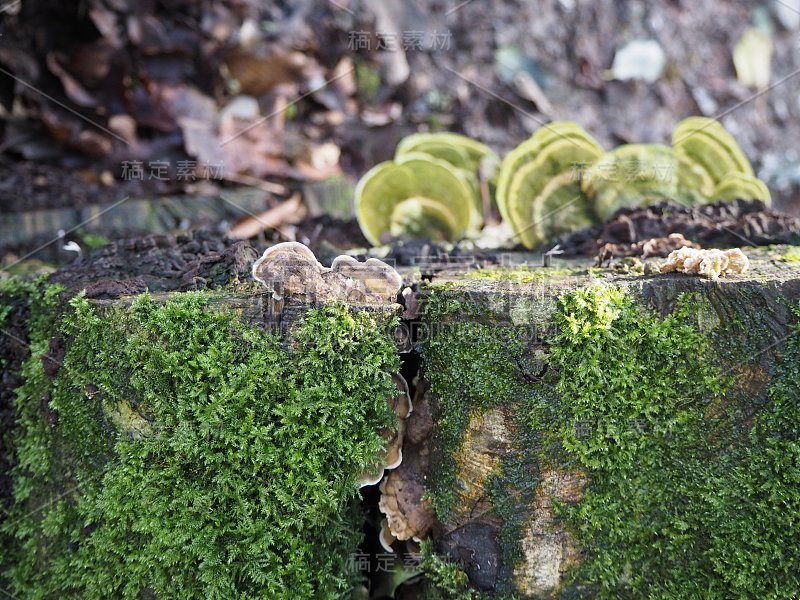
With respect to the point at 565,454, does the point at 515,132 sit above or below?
below

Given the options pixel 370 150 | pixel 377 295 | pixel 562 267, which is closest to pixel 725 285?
pixel 562 267

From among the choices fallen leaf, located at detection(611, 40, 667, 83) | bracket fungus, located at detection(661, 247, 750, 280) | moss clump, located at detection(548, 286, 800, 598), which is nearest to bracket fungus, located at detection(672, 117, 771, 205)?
bracket fungus, located at detection(661, 247, 750, 280)

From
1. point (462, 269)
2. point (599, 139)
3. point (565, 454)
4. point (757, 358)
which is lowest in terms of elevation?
point (599, 139)

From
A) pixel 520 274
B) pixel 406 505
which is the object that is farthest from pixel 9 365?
pixel 520 274

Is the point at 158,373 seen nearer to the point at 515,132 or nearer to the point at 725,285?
the point at 725,285

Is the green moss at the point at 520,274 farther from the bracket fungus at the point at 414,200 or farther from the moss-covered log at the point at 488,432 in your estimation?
the bracket fungus at the point at 414,200

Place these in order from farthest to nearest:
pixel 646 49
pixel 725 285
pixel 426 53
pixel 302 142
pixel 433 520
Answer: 1. pixel 646 49
2. pixel 426 53
3. pixel 302 142
4. pixel 433 520
5. pixel 725 285
